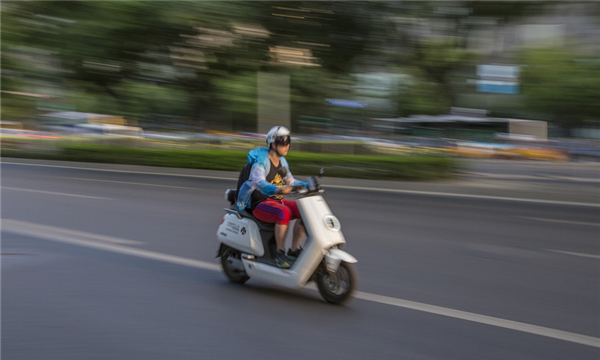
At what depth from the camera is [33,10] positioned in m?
24.3

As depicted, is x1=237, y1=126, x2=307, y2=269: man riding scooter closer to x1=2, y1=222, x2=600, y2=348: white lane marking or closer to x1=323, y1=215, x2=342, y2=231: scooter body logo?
x1=323, y1=215, x2=342, y2=231: scooter body logo

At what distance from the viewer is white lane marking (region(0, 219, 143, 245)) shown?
7.88 metres

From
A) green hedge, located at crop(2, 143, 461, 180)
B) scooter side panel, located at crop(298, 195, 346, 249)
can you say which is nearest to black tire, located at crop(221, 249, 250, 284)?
scooter side panel, located at crop(298, 195, 346, 249)

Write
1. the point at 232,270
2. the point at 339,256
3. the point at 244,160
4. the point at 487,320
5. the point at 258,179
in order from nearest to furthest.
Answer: the point at 487,320, the point at 339,256, the point at 258,179, the point at 232,270, the point at 244,160

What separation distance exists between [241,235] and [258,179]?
25.0 inches

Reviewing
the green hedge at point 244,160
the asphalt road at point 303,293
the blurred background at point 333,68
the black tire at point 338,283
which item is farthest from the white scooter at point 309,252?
the blurred background at point 333,68

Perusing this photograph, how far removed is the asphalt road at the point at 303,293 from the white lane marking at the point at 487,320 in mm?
15

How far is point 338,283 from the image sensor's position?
5000mm

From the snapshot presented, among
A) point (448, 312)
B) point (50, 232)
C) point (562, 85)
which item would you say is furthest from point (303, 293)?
point (562, 85)

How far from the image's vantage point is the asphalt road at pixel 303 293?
4098mm

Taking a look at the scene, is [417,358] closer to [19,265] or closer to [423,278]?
[423,278]

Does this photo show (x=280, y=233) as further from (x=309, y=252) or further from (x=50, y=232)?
(x=50, y=232)

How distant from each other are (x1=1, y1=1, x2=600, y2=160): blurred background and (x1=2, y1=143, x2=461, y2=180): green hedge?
1.53 metres

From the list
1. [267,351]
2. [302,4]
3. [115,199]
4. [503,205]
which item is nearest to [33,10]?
[302,4]
